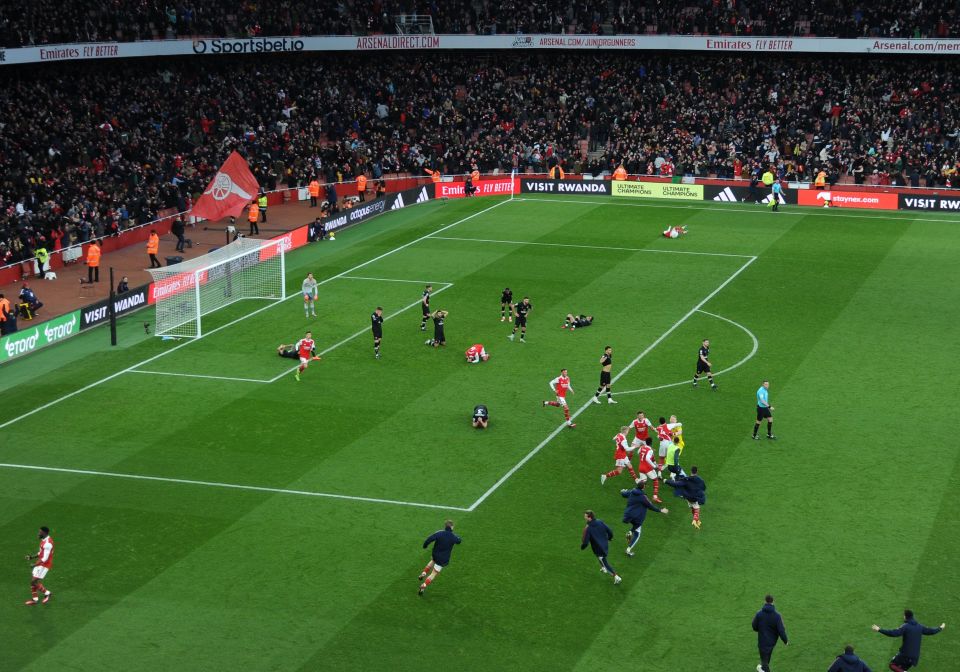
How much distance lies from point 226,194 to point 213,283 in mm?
6386

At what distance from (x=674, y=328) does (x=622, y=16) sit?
39.5 m

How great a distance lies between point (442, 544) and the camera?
24578 millimetres

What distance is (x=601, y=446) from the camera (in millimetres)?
33031

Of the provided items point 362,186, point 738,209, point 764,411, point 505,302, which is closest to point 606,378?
point 764,411

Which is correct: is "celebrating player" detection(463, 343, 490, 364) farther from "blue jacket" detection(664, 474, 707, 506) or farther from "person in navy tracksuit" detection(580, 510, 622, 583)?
"person in navy tracksuit" detection(580, 510, 622, 583)

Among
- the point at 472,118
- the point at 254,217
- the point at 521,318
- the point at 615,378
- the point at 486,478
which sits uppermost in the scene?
the point at 472,118

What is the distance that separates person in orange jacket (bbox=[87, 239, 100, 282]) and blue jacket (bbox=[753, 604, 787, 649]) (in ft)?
116

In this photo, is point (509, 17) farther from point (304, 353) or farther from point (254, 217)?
point (304, 353)

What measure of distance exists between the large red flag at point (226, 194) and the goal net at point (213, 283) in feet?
7.48

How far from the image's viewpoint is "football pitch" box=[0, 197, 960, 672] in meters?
23.7

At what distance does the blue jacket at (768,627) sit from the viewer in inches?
850

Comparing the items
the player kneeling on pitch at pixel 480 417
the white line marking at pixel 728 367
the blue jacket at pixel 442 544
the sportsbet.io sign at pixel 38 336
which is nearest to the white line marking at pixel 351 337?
the player kneeling on pitch at pixel 480 417

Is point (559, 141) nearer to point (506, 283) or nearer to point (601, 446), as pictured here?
point (506, 283)

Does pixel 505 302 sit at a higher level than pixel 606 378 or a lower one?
higher
